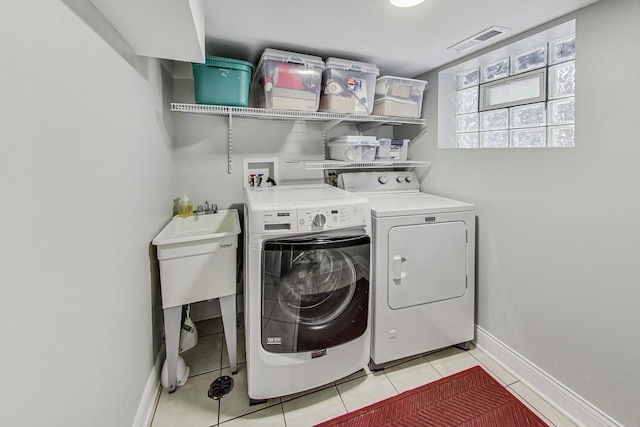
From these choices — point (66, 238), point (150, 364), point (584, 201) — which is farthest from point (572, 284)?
point (150, 364)

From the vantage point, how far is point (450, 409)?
1561 millimetres

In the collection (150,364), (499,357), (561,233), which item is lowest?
(499,357)

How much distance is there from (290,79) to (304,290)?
1.37 m

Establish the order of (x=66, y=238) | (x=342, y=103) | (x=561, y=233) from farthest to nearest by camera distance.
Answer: (x=342, y=103)
(x=561, y=233)
(x=66, y=238)

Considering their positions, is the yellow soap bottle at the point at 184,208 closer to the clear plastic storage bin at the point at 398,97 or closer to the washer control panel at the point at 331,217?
the washer control panel at the point at 331,217

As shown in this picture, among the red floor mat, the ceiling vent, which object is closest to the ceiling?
the ceiling vent

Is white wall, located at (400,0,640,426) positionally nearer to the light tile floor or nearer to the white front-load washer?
the light tile floor

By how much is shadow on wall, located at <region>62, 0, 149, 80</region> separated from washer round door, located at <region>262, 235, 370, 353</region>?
3.42 feet

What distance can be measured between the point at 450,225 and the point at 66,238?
1920mm

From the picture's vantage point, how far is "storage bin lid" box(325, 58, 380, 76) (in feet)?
6.43

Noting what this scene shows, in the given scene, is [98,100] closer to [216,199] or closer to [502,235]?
[216,199]

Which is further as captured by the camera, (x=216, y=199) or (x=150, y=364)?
(x=216, y=199)

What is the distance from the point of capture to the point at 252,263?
56.7 inches

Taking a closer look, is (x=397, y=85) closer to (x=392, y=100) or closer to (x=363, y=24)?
(x=392, y=100)
